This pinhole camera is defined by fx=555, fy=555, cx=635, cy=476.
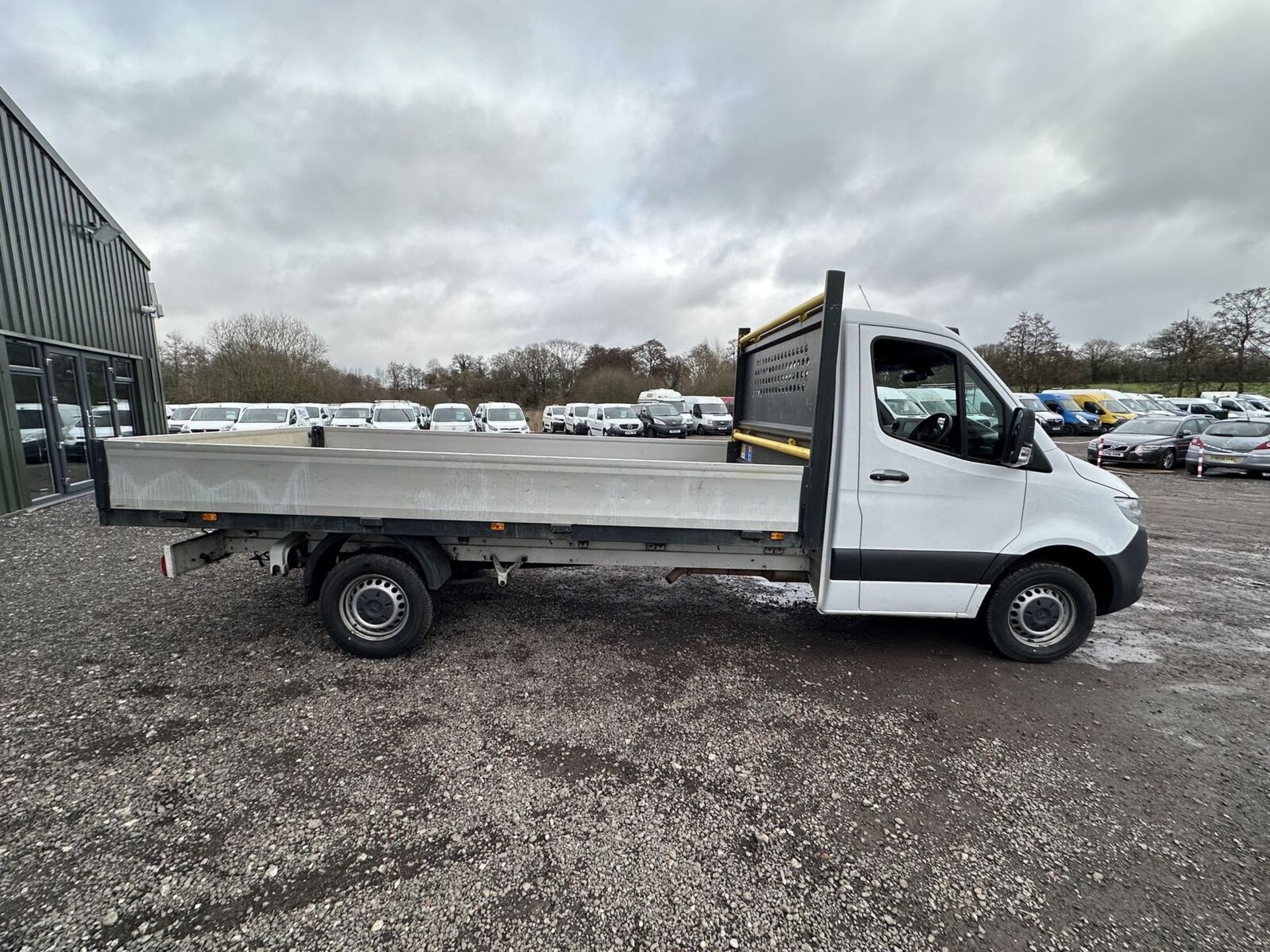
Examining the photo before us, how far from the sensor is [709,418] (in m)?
28.2

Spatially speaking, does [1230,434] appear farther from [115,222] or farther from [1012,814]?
[115,222]

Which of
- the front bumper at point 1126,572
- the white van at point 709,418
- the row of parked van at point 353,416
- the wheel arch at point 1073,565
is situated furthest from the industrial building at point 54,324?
the white van at point 709,418

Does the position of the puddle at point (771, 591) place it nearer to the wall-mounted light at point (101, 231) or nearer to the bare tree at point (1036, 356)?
the wall-mounted light at point (101, 231)

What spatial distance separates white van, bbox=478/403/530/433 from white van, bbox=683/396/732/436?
1020 cm

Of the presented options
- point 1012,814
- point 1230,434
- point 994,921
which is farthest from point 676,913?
point 1230,434

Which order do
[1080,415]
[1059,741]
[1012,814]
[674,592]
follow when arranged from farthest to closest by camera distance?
1. [1080,415]
2. [674,592]
3. [1059,741]
4. [1012,814]

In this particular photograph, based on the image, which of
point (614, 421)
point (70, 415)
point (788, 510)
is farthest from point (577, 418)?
point (788, 510)

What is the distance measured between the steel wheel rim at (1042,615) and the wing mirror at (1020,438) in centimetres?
100

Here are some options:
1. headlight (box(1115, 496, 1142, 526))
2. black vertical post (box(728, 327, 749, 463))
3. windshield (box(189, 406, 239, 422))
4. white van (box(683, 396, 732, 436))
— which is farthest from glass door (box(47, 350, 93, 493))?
white van (box(683, 396, 732, 436))

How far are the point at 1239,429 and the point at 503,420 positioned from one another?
2135 centimetres

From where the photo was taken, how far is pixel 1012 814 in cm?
263

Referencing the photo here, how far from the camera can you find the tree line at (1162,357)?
119 feet

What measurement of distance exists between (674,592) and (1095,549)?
11.0 ft

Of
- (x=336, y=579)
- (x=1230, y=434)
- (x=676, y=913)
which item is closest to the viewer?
(x=676, y=913)
